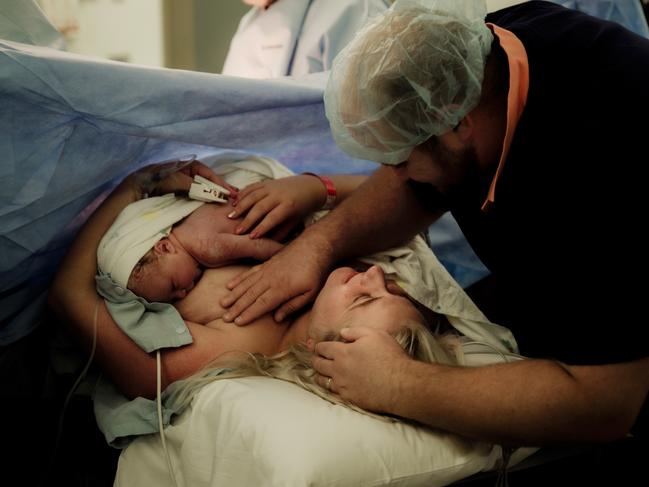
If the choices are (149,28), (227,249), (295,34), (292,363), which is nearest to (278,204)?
(227,249)

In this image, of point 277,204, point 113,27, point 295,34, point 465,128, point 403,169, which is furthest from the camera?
point 113,27

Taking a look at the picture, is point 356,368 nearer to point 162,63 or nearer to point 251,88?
point 251,88

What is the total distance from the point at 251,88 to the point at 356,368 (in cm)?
65

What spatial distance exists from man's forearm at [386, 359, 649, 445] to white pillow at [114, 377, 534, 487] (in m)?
0.05

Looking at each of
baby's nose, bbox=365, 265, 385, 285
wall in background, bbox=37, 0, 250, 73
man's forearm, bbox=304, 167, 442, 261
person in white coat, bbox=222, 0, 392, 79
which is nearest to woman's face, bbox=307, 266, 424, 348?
baby's nose, bbox=365, 265, 385, 285

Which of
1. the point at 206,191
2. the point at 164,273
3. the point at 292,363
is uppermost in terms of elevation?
the point at 206,191

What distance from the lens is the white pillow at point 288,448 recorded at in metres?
0.97

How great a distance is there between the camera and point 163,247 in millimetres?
1346

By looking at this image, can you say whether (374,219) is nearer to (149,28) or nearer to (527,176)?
(527,176)

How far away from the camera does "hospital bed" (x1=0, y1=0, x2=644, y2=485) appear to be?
1.07 metres

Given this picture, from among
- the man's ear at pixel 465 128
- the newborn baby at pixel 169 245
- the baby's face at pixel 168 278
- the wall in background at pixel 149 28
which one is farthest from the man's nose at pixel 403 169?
the wall in background at pixel 149 28

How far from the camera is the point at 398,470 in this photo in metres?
1.01

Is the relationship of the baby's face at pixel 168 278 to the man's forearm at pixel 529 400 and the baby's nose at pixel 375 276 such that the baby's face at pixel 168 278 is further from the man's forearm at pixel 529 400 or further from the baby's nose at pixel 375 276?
the man's forearm at pixel 529 400

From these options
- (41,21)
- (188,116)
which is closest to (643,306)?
Answer: (188,116)
